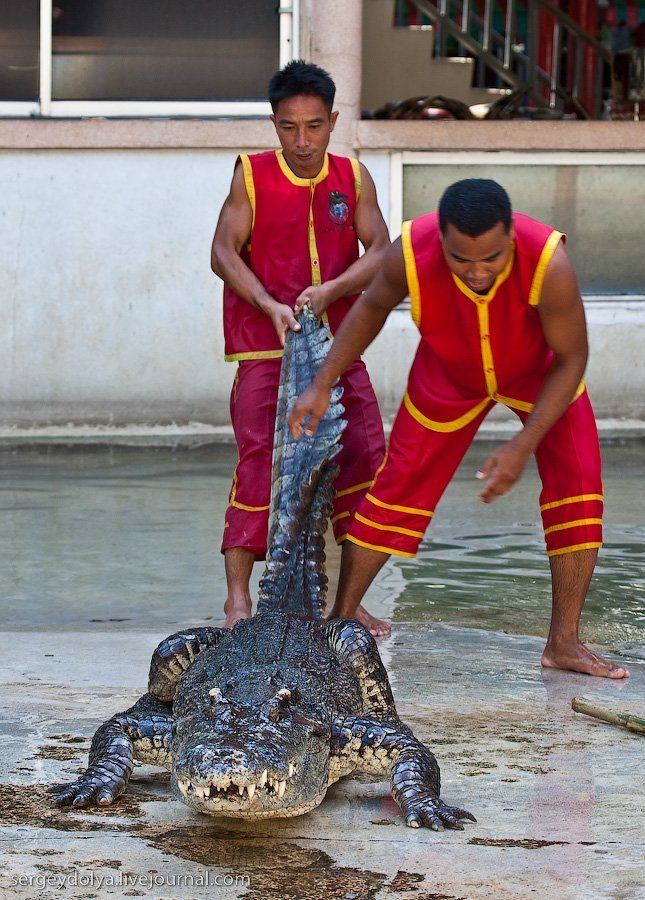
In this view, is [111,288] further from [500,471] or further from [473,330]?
[500,471]

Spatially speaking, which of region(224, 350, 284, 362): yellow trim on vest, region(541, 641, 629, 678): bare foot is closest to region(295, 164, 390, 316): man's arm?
region(224, 350, 284, 362): yellow trim on vest

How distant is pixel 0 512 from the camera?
6.56m

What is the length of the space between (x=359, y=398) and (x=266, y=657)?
1893 mm

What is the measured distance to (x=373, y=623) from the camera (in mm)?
4531

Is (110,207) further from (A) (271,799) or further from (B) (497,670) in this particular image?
(A) (271,799)

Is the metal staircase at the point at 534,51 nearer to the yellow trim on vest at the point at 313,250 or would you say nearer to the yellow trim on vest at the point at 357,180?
the yellow trim on vest at the point at 357,180

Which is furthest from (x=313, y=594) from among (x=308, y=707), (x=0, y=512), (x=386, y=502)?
(x=0, y=512)

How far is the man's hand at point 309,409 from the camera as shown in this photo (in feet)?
13.0

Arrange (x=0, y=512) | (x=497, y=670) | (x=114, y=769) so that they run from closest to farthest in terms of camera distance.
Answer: (x=114, y=769) < (x=497, y=670) < (x=0, y=512)

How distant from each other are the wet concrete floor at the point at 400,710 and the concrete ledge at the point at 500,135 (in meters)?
3.17

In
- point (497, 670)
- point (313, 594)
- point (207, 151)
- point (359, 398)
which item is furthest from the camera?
point (207, 151)

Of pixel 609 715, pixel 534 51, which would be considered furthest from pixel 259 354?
pixel 534 51

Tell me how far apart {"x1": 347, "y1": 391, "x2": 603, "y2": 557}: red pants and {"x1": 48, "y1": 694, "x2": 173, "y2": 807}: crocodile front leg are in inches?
47.8

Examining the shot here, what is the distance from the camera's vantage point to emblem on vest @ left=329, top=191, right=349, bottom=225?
474 cm
